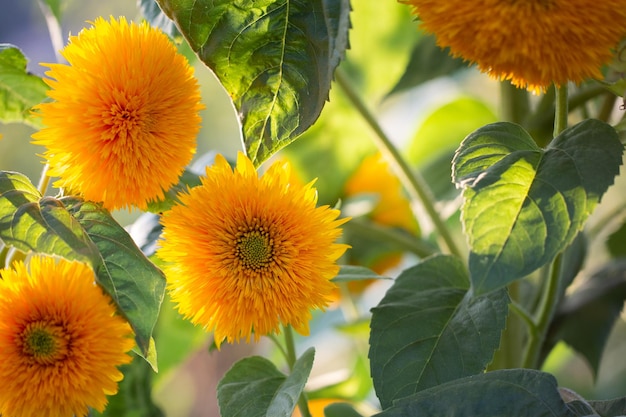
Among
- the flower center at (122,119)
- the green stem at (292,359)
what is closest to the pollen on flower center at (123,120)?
the flower center at (122,119)

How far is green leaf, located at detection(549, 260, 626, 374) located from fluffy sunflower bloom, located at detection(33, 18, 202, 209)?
0.30m

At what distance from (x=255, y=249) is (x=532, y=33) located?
135mm

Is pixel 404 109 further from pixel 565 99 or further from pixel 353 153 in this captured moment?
pixel 565 99

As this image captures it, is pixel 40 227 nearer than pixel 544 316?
Yes

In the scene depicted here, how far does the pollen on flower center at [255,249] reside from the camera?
0.32 metres

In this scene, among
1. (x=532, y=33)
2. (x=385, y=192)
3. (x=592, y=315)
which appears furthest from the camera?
(x=385, y=192)

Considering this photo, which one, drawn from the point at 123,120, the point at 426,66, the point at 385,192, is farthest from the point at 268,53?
the point at 385,192

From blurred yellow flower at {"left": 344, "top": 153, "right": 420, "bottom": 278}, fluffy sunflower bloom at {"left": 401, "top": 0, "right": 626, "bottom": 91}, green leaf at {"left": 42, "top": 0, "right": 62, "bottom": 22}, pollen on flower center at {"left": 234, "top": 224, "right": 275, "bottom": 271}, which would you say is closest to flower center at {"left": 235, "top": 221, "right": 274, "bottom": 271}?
pollen on flower center at {"left": 234, "top": 224, "right": 275, "bottom": 271}

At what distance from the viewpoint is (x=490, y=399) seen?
30 cm

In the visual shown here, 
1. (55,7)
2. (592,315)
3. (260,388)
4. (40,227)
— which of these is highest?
Answer: (55,7)

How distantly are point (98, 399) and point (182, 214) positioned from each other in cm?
8

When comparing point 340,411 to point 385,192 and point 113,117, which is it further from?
point 385,192

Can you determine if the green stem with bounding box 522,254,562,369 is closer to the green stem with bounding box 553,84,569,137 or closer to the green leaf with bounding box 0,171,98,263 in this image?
the green stem with bounding box 553,84,569,137

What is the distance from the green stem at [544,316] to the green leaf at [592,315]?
0.06 meters
